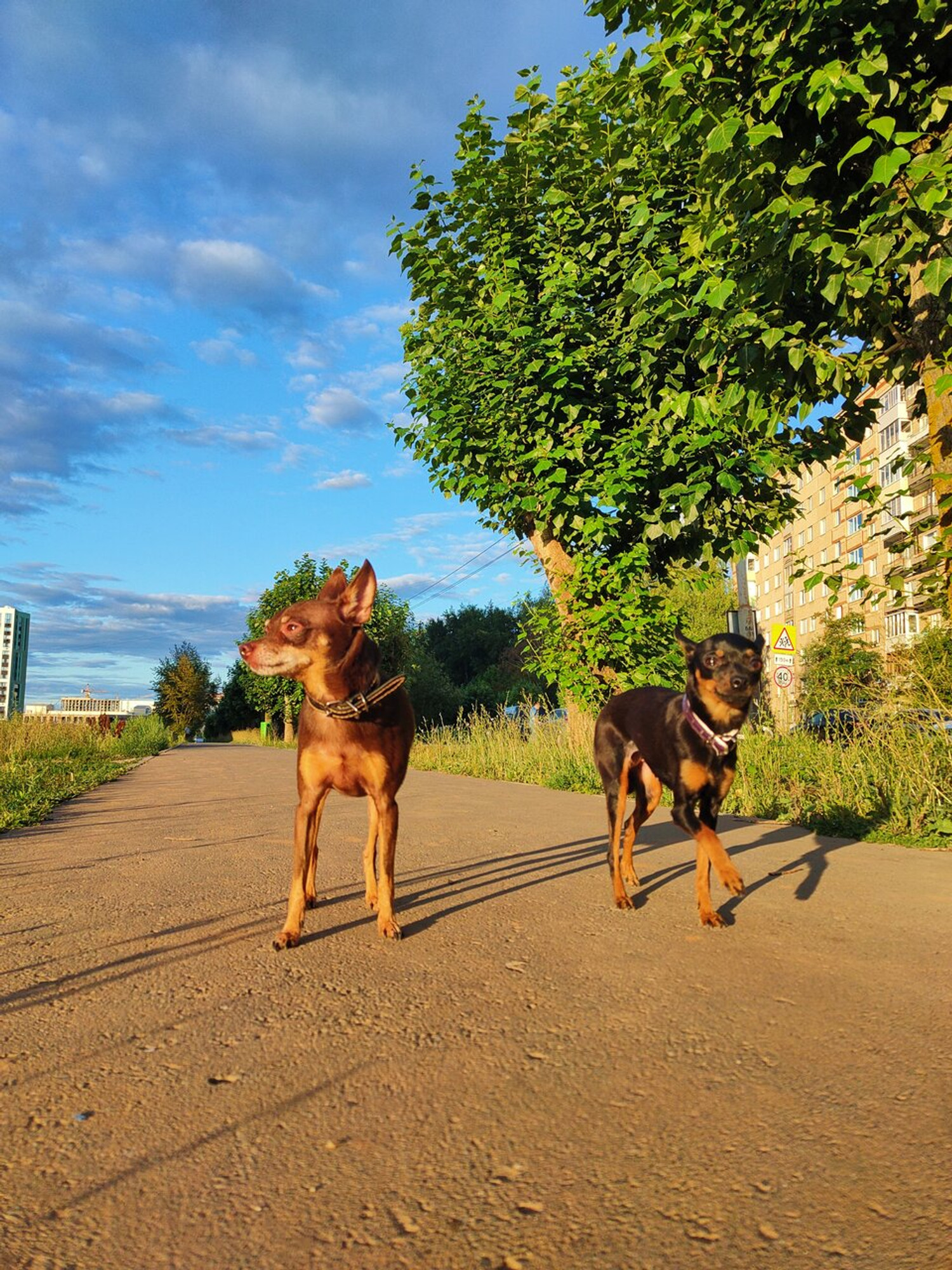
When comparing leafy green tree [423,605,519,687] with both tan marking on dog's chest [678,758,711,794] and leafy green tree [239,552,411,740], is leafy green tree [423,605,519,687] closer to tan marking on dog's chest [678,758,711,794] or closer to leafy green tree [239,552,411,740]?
leafy green tree [239,552,411,740]

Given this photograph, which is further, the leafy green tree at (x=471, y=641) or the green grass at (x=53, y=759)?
the leafy green tree at (x=471, y=641)

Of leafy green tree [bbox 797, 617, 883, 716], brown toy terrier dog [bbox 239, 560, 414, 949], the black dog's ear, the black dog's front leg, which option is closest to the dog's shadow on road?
the black dog's front leg

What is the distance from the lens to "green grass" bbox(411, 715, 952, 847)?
695 cm

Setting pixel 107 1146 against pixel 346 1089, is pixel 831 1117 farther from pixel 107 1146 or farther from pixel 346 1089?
pixel 107 1146

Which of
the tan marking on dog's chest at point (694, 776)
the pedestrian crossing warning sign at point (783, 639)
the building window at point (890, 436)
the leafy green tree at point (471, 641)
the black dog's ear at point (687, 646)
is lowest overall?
the tan marking on dog's chest at point (694, 776)

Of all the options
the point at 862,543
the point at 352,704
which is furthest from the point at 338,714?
the point at 862,543

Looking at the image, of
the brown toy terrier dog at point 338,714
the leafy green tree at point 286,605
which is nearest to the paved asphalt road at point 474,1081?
the brown toy terrier dog at point 338,714

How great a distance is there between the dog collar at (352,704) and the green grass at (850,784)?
16.9 feet

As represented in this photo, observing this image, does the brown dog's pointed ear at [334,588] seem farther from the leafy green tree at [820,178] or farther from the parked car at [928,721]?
the parked car at [928,721]

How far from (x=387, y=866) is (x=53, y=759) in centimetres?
1551

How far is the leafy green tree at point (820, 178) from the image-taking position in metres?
4.94

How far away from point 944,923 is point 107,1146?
381cm

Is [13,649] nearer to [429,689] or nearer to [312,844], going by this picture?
[429,689]

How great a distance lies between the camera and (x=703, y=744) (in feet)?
12.6
